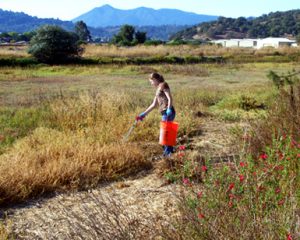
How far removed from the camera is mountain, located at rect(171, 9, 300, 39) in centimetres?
14975

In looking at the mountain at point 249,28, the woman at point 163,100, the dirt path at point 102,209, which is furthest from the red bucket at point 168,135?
the mountain at point 249,28

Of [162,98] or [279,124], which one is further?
[162,98]

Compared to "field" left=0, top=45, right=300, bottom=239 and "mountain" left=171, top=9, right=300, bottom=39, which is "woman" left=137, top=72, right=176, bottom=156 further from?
"mountain" left=171, top=9, right=300, bottom=39

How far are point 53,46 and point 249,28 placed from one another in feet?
475

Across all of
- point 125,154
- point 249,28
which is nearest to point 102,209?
point 125,154

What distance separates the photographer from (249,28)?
169 metres

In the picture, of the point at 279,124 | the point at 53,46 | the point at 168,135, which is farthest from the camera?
the point at 53,46

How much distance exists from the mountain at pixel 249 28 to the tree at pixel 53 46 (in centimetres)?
11467

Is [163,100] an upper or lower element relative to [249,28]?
lower

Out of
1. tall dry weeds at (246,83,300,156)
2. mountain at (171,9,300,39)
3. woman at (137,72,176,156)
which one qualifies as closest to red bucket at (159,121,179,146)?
woman at (137,72,176,156)

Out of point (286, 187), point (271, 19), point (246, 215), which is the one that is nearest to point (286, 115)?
point (286, 187)

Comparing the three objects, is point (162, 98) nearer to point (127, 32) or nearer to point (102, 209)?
point (102, 209)

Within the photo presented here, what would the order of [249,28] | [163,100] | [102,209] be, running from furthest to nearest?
[249,28] < [163,100] < [102,209]

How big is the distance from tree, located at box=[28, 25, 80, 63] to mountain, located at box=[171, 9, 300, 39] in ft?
376
